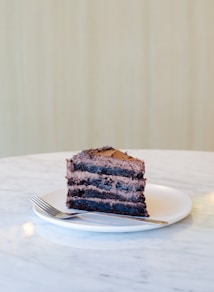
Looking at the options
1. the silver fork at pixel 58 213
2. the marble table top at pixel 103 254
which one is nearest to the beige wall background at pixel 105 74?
the marble table top at pixel 103 254

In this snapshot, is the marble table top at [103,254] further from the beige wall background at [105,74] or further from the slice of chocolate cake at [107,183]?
the beige wall background at [105,74]

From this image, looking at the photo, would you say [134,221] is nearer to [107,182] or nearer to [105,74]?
[107,182]

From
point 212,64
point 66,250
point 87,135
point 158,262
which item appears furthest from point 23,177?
point 212,64

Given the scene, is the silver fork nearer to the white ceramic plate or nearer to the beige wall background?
the white ceramic plate

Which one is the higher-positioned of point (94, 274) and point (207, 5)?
point (207, 5)

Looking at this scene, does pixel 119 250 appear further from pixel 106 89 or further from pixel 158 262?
pixel 106 89

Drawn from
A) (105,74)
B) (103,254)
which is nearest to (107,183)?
(103,254)
